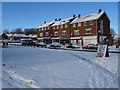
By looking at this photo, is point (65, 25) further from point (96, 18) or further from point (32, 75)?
point (32, 75)

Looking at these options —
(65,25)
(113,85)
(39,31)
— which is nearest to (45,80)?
(113,85)

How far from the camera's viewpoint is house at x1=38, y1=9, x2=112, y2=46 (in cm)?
4477

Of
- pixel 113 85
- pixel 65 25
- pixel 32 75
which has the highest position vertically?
pixel 65 25

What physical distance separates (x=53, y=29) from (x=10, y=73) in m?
54.9

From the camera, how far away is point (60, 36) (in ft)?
190

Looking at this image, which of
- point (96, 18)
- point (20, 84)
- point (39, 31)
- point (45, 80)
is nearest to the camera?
point (20, 84)

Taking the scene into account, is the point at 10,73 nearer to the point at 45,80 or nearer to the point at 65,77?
the point at 45,80

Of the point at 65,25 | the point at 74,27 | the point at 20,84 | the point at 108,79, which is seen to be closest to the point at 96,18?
the point at 74,27

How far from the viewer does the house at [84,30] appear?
147 feet

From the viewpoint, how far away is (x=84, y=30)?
159 ft

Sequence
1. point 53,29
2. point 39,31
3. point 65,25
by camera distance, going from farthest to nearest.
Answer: point 39,31 → point 53,29 → point 65,25

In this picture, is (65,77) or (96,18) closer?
(65,77)

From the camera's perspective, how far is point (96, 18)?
148 ft

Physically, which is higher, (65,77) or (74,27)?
(74,27)
